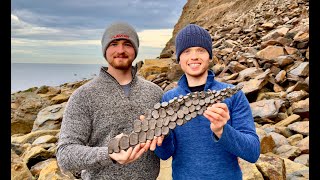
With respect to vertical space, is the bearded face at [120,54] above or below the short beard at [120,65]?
above

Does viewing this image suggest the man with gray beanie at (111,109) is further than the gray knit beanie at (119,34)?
No

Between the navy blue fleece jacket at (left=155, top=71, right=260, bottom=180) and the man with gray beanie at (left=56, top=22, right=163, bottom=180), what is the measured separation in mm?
228

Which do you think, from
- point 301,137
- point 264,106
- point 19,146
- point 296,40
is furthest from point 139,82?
point 296,40

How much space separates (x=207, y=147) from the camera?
2791mm

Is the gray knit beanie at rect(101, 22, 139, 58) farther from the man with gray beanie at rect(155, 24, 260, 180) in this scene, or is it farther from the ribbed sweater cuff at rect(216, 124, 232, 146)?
the ribbed sweater cuff at rect(216, 124, 232, 146)

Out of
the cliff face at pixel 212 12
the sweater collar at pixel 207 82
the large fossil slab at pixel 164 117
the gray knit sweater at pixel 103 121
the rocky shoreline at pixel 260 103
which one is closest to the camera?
the large fossil slab at pixel 164 117

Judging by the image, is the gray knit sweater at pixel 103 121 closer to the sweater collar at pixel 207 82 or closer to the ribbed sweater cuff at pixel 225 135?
the sweater collar at pixel 207 82

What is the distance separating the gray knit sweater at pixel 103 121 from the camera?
2721mm

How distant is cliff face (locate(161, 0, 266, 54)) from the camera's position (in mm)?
28806

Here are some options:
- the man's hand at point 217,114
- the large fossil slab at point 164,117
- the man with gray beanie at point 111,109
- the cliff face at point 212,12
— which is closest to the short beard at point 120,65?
the man with gray beanie at point 111,109

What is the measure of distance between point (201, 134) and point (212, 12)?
31.1 m

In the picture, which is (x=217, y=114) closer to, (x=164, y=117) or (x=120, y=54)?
(x=164, y=117)

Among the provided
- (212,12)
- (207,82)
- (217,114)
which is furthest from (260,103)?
(212,12)

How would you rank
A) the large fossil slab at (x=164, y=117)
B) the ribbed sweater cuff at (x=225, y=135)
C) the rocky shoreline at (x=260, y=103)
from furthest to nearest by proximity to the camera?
1. the rocky shoreline at (x=260, y=103)
2. the ribbed sweater cuff at (x=225, y=135)
3. the large fossil slab at (x=164, y=117)
